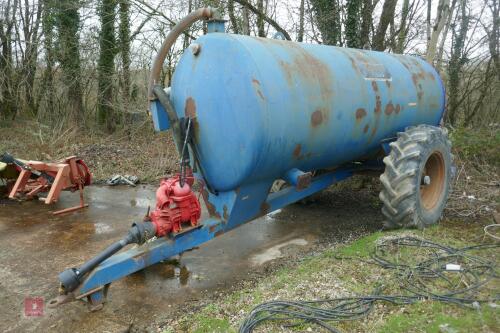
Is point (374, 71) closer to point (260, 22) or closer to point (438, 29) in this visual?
point (438, 29)

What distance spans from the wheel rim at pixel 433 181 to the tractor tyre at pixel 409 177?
104mm

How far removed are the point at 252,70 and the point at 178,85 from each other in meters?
0.74

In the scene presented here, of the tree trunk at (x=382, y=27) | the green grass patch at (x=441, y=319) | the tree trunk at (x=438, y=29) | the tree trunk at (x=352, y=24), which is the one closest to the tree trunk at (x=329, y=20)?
the tree trunk at (x=352, y=24)

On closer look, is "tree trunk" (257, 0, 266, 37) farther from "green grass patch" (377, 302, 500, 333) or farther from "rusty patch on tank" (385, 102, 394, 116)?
"green grass patch" (377, 302, 500, 333)

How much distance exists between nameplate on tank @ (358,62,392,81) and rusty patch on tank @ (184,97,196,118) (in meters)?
1.93

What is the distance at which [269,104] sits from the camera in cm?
342

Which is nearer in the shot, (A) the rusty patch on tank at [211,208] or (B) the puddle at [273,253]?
(A) the rusty patch on tank at [211,208]

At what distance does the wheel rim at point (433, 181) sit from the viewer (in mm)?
5230

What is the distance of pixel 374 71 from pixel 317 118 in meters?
1.31

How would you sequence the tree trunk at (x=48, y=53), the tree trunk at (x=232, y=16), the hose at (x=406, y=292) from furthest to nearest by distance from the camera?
1. the tree trunk at (x=48, y=53)
2. the tree trunk at (x=232, y=16)
3. the hose at (x=406, y=292)

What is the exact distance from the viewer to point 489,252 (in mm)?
4180

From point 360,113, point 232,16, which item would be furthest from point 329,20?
point 360,113

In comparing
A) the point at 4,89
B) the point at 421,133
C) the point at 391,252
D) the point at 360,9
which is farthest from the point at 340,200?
the point at 4,89

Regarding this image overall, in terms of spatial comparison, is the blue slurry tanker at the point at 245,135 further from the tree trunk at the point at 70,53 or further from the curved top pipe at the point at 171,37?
the tree trunk at the point at 70,53
